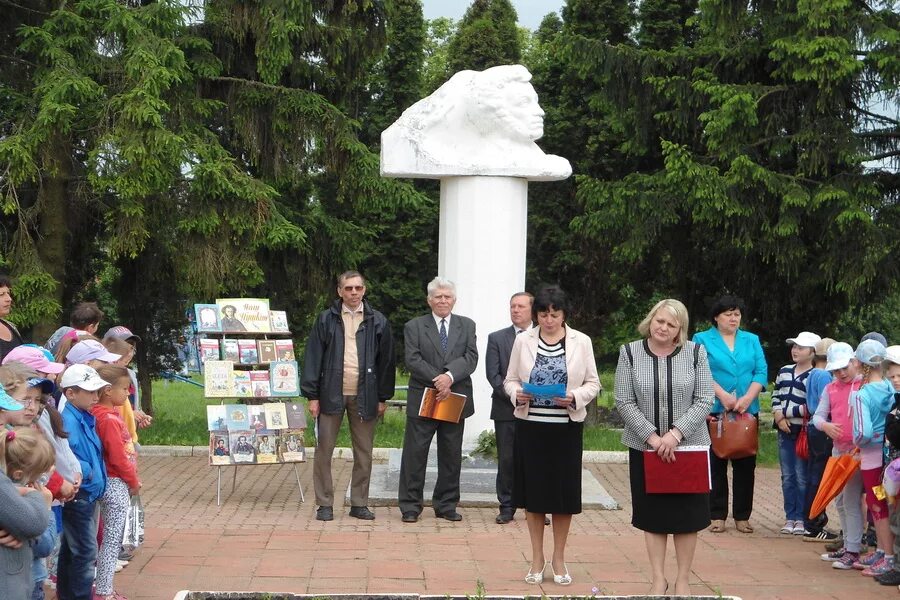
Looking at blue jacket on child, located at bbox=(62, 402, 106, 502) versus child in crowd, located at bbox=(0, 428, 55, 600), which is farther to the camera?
blue jacket on child, located at bbox=(62, 402, 106, 502)

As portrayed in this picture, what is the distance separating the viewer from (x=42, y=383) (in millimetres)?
5121

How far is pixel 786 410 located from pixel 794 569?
5.21 feet

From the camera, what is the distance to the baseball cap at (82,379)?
18.0 feet

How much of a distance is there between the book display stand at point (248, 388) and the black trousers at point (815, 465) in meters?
4.05

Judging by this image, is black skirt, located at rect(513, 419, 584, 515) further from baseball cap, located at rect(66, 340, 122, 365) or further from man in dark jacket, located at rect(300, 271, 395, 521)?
man in dark jacket, located at rect(300, 271, 395, 521)

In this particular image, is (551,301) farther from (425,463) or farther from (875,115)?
(875,115)

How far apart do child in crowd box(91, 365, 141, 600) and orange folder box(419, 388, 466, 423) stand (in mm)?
3040

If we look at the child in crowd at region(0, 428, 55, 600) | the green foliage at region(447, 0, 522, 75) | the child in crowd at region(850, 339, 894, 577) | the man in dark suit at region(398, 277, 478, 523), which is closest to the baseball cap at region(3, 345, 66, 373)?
the child in crowd at region(0, 428, 55, 600)

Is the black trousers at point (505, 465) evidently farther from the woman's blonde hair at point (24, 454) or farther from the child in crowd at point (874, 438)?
the woman's blonde hair at point (24, 454)

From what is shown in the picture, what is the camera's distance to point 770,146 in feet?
49.5

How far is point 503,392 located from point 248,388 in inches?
95.9

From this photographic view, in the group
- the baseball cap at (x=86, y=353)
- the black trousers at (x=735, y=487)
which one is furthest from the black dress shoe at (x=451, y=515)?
the baseball cap at (x=86, y=353)

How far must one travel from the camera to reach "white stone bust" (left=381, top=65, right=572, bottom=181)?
34.1 feet

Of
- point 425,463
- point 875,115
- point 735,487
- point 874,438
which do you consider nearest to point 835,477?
point 874,438
